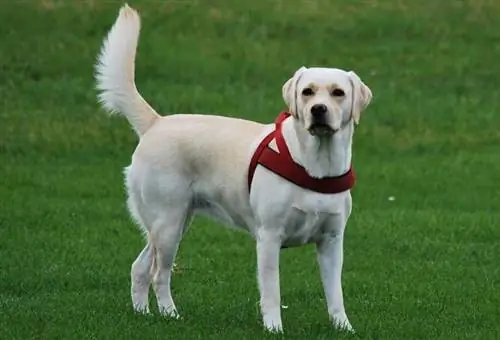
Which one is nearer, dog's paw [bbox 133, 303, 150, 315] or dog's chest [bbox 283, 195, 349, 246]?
dog's chest [bbox 283, 195, 349, 246]

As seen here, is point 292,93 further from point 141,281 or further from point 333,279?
point 141,281

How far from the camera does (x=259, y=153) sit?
7.49 m

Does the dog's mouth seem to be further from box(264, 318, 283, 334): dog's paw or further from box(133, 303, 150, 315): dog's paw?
box(133, 303, 150, 315): dog's paw

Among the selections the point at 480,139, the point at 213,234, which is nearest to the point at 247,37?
the point at 480,139

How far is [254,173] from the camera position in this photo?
295 inches

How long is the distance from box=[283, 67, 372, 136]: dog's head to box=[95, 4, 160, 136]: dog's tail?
53.7 inches

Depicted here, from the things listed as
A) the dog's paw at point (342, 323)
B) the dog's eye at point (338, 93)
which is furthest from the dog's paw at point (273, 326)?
the dog's eye at point (338, 93)

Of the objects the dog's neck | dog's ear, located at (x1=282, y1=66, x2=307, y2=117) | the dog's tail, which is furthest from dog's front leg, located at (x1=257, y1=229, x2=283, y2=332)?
the dog's tail

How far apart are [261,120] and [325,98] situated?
431 inches

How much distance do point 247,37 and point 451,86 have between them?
12.9ft

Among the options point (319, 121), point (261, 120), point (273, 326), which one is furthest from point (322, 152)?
point (261, 120)

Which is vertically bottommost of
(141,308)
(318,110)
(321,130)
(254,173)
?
(141,308)

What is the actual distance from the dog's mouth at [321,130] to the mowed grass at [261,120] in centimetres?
113

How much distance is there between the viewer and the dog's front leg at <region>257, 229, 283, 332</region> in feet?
24.3
